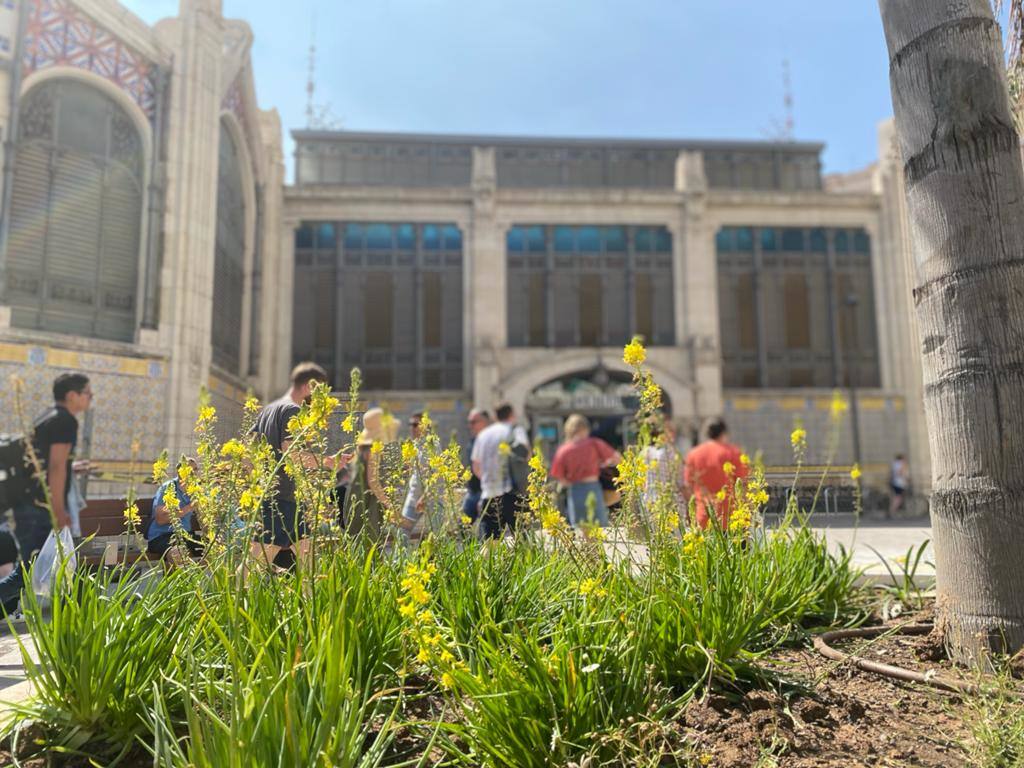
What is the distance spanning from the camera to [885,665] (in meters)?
2.85

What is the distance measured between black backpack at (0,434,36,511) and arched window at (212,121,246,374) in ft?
43.5

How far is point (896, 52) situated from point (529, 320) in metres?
21.6

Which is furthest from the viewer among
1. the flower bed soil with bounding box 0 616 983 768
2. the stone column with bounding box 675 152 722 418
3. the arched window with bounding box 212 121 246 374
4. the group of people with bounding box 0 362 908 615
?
the stone column with bounding box 675 152 722 418

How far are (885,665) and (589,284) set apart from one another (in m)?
22.8

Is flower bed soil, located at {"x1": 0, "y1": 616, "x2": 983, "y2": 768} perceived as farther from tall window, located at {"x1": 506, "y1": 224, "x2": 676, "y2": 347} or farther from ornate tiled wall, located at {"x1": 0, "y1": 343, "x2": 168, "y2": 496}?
tall window, located at {"x1": 506, "y1": 224, "x2": 676, "y2": 347}

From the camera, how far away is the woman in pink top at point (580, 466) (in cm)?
823

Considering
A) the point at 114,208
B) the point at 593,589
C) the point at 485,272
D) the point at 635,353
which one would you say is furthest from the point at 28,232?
the point at 593,589

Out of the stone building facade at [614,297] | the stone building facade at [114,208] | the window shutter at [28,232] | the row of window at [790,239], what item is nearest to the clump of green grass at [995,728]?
the stone building facade at [114,208]

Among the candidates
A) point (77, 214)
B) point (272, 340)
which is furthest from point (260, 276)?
point (77, 214)

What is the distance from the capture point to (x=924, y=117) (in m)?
3.13

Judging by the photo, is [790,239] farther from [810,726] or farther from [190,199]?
[810,726]

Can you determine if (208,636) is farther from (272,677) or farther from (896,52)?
(896,52)

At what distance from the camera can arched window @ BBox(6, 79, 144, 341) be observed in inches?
539

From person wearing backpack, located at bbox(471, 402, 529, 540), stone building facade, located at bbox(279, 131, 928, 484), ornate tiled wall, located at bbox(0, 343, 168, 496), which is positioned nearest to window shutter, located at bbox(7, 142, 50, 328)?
ornate tiled wall, located at bbox(0, 343, 168, 496)
